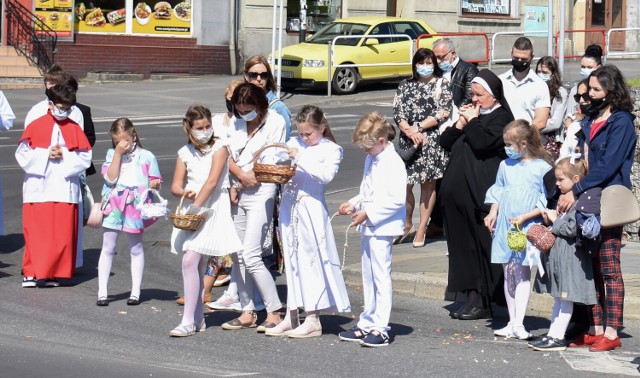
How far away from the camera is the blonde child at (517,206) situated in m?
8.91

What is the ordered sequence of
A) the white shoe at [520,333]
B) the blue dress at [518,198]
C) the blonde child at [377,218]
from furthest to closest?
the blue dress at [518,198] → the white shoe at [520,333] → the blonde child at [377,218]

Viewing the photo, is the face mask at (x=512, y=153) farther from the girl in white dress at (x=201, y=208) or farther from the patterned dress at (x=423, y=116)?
the patterned dress at (x=423, y=116)

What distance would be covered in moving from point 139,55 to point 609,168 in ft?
79.7

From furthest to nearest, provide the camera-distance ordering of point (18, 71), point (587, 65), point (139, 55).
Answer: point (139, 55) < point (18, 71) < point (587, 65)

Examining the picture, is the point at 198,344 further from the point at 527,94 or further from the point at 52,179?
the point at 527,94

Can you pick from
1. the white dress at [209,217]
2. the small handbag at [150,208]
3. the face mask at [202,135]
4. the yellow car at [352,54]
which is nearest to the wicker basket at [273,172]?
the white dress at [209,217]

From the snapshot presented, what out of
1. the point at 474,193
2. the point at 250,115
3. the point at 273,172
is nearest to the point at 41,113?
the point at 250,115

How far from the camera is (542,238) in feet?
28.2

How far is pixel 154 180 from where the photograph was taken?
→ 33.6 feet

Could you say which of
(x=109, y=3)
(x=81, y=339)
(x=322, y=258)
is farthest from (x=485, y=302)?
(x=109, y=3)

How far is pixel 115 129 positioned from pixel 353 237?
378cm

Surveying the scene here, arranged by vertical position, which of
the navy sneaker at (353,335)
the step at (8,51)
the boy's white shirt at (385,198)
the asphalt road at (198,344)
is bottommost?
the asphalt road at (198,344)

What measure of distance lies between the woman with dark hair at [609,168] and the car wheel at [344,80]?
1990 cm

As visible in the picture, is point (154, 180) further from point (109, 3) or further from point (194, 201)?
point (109, 3)
